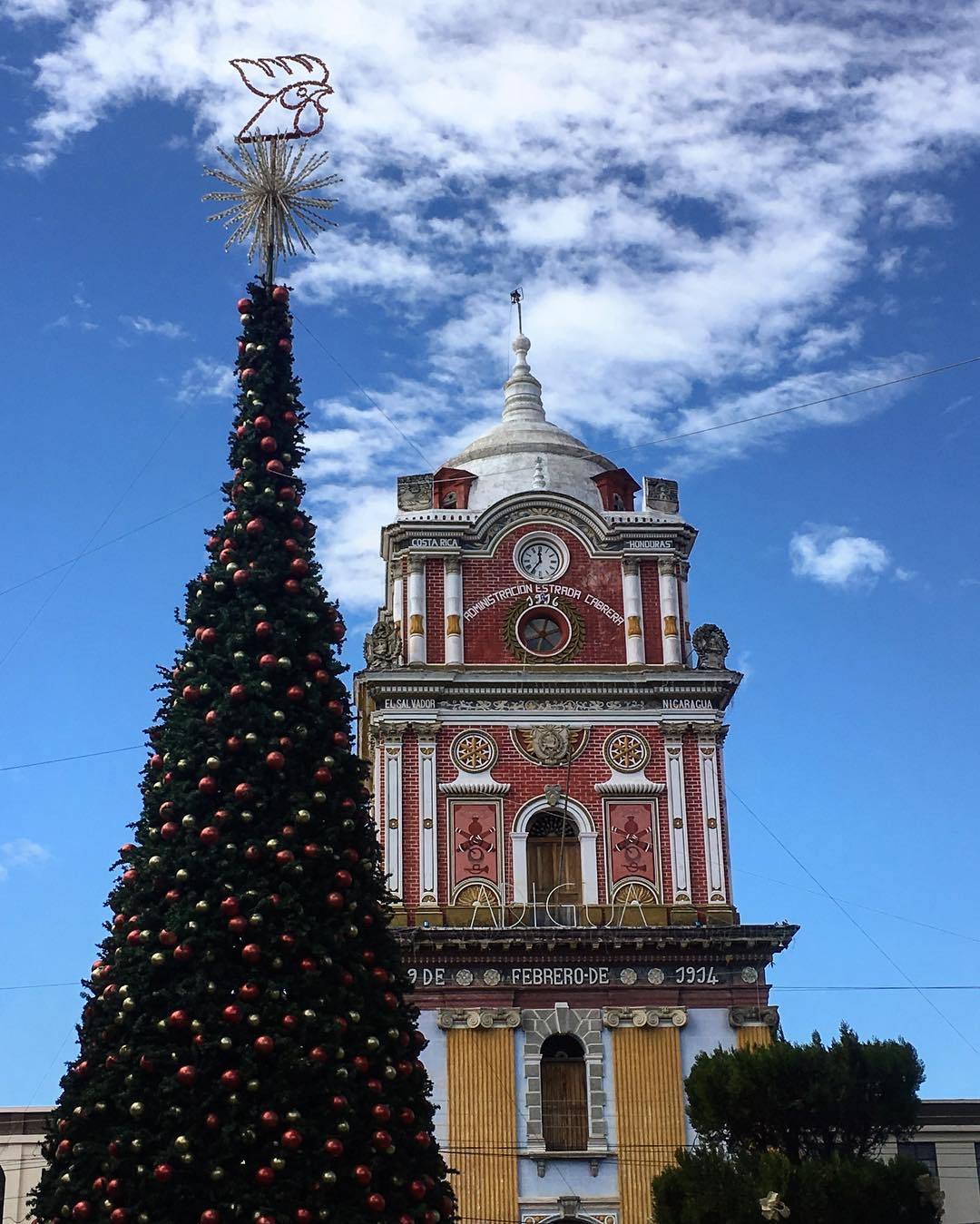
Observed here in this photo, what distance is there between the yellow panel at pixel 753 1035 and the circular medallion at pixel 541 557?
1135 centimetres

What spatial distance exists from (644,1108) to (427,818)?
7813 millimetres

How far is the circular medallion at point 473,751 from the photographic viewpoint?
38250 millimetres

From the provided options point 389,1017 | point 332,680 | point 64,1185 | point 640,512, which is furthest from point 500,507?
point 64,1185

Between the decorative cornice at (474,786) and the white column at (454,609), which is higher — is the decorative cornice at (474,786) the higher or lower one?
the lower one

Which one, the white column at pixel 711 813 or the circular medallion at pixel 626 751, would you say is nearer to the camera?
the white column at pixel 711 813

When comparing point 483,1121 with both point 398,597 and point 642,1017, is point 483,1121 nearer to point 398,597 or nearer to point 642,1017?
point 642,1017

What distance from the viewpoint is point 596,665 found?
39375 mm

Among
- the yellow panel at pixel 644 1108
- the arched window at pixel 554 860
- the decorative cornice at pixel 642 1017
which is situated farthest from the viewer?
the arched window at pixel 554 860

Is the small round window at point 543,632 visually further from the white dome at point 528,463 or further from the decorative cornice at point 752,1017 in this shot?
the decorative cornice at point 752,1017

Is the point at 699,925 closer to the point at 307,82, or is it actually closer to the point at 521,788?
the point at 521,788

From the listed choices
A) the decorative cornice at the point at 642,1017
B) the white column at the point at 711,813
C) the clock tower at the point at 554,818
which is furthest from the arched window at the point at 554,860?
the white column at the point at 711,813

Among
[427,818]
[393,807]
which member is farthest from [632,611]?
[393,807]

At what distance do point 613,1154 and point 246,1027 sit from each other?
1719 centimetres

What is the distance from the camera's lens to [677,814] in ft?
125
